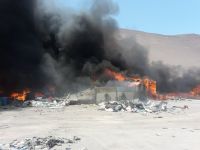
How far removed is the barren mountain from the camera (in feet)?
410

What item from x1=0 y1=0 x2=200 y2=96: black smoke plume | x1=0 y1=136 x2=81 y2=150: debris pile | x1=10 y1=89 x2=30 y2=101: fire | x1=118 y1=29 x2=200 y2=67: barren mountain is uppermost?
x1=118 y1=29 x2=200 y2=67: barren mountain

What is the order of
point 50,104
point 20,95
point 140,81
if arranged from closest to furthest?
1. point 50,104
2. point 140,81
3. point 20,95

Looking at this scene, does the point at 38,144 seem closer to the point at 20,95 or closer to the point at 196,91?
the point at 20,95

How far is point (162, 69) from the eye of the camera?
63.3 m

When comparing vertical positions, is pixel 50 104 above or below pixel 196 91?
below

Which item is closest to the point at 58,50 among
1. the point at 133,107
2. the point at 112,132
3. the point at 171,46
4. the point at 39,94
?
the point at 39,94

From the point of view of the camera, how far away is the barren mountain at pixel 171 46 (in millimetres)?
125056

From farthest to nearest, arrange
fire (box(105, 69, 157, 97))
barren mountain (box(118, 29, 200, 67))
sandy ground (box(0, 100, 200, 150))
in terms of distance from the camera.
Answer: barren mountain (box(118, 29, 200, 67)), fire (box(105, 69, 157, 97)), sandy ground (box(0, 100, 200, 150))

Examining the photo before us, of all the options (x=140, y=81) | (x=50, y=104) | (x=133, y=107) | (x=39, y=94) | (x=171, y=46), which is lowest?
(x=133, y=107)

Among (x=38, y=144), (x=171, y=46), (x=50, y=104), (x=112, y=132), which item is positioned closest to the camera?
(x=38, y=144)

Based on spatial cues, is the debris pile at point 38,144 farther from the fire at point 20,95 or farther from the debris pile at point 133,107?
the fire at point 20,95

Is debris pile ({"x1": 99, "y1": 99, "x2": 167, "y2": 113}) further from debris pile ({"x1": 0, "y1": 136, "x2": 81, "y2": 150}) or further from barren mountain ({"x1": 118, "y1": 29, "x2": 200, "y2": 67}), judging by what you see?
barren mountain ({"x1": 118, "y1": 29, "x2": 200, "y2": 67})

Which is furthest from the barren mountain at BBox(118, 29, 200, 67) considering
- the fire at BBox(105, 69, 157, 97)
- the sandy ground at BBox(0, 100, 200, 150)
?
the sandy ground at BBox(0, 100, 200, 150)

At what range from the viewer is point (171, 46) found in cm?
15262
